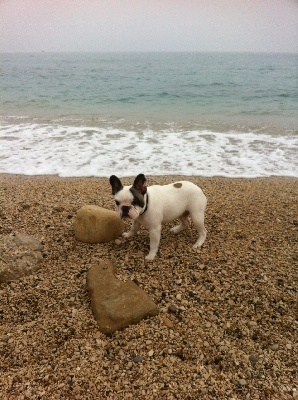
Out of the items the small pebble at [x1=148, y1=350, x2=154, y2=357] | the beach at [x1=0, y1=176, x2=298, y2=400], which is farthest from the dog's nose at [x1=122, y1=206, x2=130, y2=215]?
the small pebble at [x1=148, y1=350, x2=154, y2=357]

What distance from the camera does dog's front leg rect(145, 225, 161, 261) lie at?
386 centimetres

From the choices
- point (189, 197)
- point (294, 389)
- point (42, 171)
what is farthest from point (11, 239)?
point (42, 171)

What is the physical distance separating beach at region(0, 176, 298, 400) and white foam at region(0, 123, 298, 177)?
10.6ft

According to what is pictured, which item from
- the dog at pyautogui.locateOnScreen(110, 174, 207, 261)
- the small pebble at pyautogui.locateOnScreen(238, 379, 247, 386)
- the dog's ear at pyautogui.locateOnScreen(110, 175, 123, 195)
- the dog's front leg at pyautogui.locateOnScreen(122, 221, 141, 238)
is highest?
the dog's ear at pyautogui.locateOnScreen(110, 175, 123, 195)

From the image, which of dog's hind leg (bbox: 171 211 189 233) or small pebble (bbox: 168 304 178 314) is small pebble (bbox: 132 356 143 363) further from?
dog's hind leg (bbox: 171 211 189 233)

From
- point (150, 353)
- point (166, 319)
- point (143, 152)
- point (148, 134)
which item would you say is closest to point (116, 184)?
point (166, 319)

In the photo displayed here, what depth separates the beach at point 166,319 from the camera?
8.13 ft

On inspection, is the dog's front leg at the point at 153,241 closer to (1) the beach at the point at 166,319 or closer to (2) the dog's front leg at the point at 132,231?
(1) the beach at the point at 166,319

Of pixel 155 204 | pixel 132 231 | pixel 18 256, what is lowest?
pixel 132 231

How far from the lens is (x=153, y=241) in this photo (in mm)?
3914

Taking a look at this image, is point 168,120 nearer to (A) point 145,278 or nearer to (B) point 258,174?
(B) point 258,174

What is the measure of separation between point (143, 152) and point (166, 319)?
266 inches

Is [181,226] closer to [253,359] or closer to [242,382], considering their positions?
[253,359]

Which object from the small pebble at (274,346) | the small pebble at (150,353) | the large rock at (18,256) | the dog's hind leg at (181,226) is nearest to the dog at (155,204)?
the dog's hind leg at (181,226)
